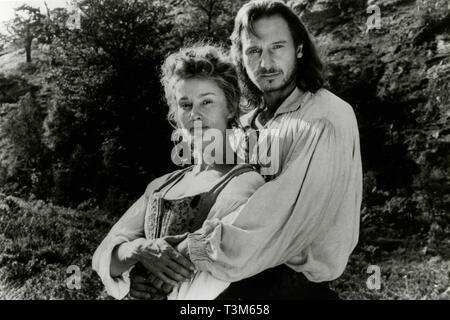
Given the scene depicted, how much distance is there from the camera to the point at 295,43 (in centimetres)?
309

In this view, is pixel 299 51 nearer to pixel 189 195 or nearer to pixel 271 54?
pixel 271 54

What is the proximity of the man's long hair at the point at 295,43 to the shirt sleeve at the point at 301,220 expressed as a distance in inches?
13.3

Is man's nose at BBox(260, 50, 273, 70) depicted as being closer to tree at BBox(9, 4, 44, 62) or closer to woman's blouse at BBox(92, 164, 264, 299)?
woman's blouse at BBox(92, 164, 264, 299)

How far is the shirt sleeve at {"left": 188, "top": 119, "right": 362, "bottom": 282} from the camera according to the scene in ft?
8.45

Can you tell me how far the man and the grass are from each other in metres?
0.67

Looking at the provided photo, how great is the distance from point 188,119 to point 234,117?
237 millimetres

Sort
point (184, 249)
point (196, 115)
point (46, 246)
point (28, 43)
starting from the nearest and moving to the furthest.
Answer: point (184, 249) < point (196, 115) < point (46, 246) < point (28, 43)

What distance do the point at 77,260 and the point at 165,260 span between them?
122 centimetres

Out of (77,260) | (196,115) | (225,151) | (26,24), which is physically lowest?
(77,260)

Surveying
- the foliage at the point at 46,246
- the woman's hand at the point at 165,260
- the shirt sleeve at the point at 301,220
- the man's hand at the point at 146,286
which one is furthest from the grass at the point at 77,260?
the woman's hand at the point at 165,260

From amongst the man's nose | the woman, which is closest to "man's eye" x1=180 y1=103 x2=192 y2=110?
the woman

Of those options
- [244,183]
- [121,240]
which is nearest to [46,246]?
[121,240]

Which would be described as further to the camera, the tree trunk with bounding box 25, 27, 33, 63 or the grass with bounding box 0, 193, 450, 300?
the tree trunk with bounding box 25, 27, 33, 63
